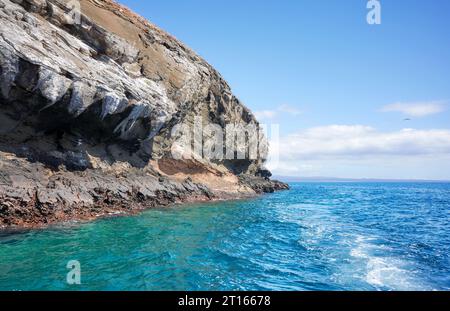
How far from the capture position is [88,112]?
26.8 metres

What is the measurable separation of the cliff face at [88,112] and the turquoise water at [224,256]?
4045 mm

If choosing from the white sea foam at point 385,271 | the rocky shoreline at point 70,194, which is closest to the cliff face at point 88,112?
the rocky shoreline at point 70,194

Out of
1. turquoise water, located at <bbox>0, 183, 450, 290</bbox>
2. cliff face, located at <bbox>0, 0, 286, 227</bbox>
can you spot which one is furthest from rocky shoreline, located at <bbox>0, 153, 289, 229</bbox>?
turquoise water, located at <bbox>0, 183, 450, 290</bbox>

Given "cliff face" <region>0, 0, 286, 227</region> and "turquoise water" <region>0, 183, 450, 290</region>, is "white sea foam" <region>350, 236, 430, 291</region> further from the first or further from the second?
"cliff face" <region>0, 0, 286, 227</region>

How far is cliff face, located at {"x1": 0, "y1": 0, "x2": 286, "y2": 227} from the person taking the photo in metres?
21.8

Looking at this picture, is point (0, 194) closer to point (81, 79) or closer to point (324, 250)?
point (81, 79)

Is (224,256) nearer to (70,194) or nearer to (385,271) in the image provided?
(385,271)

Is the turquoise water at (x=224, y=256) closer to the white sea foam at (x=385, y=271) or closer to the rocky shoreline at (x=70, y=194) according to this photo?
the white sea foam at (x=385, y=271)

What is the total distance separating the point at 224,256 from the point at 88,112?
1710 centimetres

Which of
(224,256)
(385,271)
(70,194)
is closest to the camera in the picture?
(385,271)

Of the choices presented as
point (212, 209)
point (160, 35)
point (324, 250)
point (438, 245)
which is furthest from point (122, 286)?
point (160, 35)

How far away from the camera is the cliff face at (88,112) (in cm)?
2183

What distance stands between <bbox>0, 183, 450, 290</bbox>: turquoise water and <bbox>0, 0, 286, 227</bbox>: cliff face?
4.05 metres

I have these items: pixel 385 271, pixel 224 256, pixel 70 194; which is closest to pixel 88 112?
pixel 70 194
